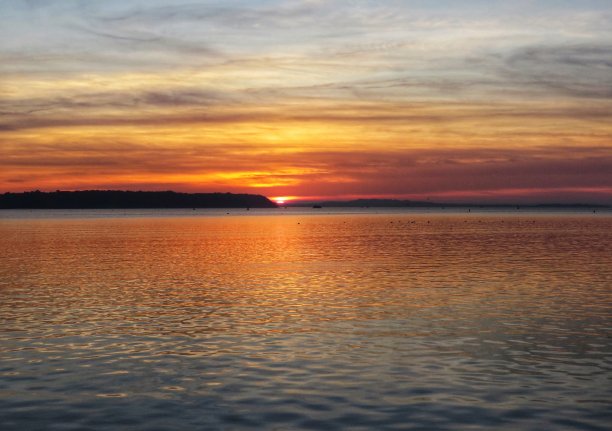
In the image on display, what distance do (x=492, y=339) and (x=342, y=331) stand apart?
5.32 metres

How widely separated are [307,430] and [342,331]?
444 inches

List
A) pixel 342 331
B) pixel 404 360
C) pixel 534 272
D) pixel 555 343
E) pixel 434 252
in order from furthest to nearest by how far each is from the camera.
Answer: pixel 434 252
pixel 534 272
pixel 342 331
pixel 555 343
pixel 404 360

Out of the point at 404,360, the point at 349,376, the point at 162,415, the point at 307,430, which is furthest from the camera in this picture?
the point at 404,360

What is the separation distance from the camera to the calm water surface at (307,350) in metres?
16.3

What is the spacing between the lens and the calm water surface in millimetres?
16312

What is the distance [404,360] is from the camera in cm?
2145

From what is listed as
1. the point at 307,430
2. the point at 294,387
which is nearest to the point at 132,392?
the point at 294,387

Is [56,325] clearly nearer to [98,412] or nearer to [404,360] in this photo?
[98,412]

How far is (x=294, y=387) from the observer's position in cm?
1841

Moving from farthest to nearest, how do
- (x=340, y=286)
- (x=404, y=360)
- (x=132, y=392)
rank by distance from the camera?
(x=340, y=286)
(x=404, y=360)
(x=132, y=392)

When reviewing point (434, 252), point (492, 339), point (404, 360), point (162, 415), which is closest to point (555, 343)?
point (492, 339)

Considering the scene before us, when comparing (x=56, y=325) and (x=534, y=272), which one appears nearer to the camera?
(x=56, y=325)

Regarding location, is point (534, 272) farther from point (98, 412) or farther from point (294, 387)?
point (98, 412)

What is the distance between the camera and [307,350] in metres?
22.8
